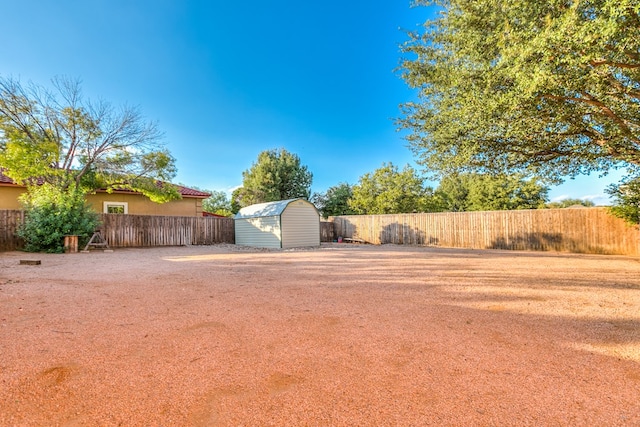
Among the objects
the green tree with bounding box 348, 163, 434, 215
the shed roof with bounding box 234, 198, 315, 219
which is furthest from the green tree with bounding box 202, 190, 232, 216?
the shed roof with bounding box 234, 198, 315, 219

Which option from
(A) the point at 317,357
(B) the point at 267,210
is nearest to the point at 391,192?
(B) the point at 267,210

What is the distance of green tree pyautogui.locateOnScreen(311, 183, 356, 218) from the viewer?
28.8 m

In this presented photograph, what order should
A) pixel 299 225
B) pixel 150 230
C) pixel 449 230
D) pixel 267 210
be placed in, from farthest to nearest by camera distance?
1. pixel 267 210
2. pixel 449 230
3. pixel 299 225
4. pixel 150 230

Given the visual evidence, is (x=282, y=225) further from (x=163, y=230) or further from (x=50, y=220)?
(x=50, y=220)

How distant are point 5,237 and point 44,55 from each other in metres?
6.21

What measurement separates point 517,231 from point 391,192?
38.8ft

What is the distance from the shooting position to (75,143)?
36.5 ft

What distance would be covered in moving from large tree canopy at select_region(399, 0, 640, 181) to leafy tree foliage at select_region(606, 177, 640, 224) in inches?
57.8

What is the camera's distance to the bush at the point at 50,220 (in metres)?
9.35

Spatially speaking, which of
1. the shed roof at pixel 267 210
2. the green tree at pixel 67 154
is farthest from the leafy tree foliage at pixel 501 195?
the green tree at pixel 67 154

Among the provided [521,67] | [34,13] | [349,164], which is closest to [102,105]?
[34,13]

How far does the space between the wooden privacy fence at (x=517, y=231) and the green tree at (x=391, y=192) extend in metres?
7.15

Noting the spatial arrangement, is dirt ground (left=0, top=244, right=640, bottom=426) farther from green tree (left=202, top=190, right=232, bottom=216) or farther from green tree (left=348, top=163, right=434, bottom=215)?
green tree (left=202, top=190, right=232, bottom=216)

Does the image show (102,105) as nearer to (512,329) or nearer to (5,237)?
(5,237)
